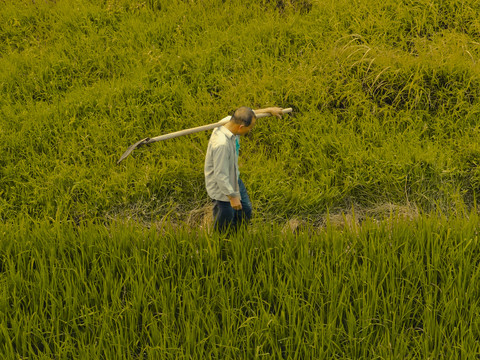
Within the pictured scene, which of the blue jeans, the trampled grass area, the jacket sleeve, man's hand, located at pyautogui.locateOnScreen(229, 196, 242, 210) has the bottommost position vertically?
the trampled grass area

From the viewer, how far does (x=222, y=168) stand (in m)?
3.22

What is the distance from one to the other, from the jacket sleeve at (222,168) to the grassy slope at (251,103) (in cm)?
79

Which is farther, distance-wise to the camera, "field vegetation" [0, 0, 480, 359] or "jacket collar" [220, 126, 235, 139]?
"jacket collar" [220, 126, 235, 139]

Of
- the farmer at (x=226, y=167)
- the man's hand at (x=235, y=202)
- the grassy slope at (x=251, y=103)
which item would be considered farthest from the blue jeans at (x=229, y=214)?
the grassy slope at (x=251, y=103)

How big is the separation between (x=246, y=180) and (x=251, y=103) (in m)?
0.98

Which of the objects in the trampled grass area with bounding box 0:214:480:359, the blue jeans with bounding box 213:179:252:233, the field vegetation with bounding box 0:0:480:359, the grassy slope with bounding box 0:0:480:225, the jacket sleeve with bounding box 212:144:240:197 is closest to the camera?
the trampled grass area with bounding box 0:214:480:359

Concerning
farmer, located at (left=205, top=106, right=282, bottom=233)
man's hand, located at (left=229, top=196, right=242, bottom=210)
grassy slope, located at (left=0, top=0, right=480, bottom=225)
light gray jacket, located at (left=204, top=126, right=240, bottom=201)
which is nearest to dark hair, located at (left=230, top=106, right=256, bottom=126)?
farmer, located at (left=205, top=106, right=282, bottom=233)

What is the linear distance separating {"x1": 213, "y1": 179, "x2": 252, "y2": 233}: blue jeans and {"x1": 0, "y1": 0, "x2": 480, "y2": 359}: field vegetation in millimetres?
175

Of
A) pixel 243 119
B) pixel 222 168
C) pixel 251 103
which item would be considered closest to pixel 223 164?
pixel 222 168

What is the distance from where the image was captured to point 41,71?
534cm

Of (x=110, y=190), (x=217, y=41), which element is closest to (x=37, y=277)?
(x=110, y=190)

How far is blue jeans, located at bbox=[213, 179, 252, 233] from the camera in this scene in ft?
11.2

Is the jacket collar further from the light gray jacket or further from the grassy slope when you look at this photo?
the grassy slope

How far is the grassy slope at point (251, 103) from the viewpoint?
405cm
